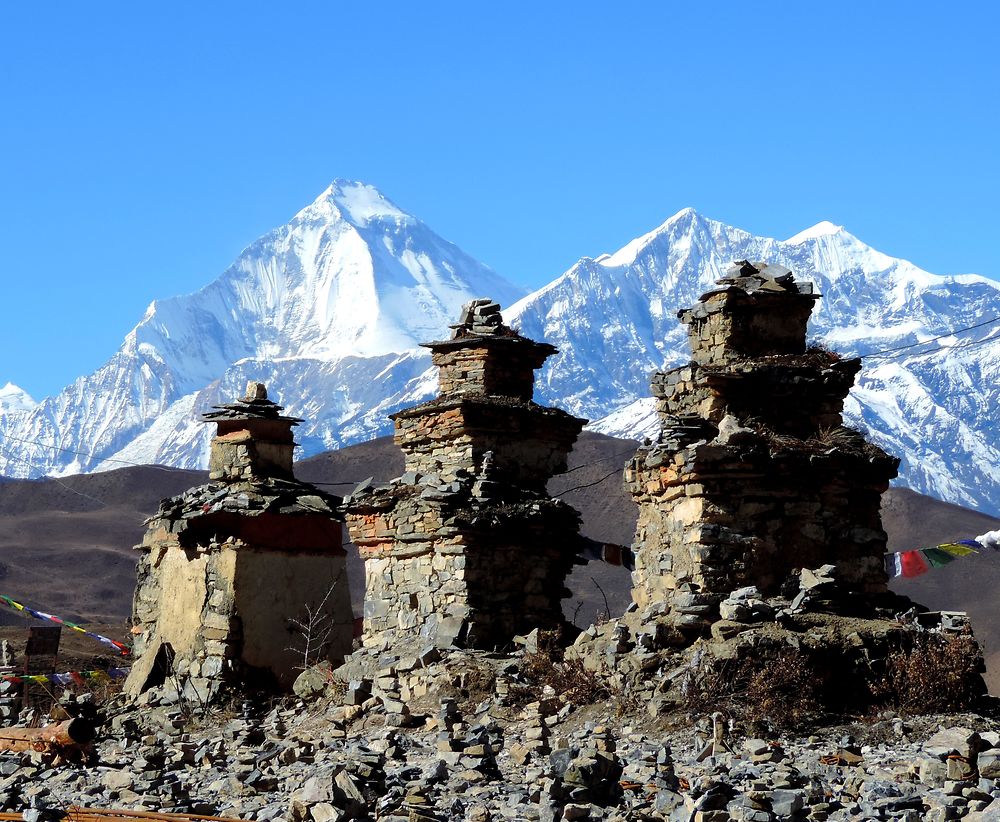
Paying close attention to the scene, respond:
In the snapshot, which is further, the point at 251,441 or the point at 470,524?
the point at 251,441

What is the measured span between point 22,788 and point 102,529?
7690 centimetres

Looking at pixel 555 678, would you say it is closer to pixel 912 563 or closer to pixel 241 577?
pixel 912 563

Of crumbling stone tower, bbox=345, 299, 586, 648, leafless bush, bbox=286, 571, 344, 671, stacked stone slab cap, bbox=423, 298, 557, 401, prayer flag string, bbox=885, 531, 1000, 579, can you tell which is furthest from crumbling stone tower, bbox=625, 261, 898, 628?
leafless bush, bbox=286, 571, 344, 671

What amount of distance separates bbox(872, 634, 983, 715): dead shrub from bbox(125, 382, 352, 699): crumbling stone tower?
9.09 metres

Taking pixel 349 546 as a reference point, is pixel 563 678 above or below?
below

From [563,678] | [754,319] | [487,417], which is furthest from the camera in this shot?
[487,417]

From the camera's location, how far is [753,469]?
1497 centimetres

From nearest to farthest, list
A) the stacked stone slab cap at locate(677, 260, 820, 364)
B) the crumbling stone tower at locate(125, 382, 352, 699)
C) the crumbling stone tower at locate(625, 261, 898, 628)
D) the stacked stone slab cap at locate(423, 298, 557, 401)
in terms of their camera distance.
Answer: the crumbling stone tower at locate(625, 261, 898, 628) < the stacked stone slab cap at locate(677, 260, 820, 364) < the crumbling stone tower at locate(125, 382, 352, 699) < the stacked stone slab cap at locate(423, 298, 557, 401)

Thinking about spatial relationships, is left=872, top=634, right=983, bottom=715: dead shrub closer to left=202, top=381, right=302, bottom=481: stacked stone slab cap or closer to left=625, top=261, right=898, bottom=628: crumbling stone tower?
left=625, top=261, right=898, bottom=628: crumbling stone tower

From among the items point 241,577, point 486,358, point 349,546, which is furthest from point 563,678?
point 349,546

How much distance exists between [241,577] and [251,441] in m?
2.36

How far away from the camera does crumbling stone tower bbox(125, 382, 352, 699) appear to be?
2025 centimetres

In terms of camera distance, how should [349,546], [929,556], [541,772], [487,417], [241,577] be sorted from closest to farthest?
[541,772]
[929,556]
[241,577]
[487,417]
[349,546]

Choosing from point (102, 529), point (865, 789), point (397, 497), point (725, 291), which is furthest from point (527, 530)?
point (102, 529)
